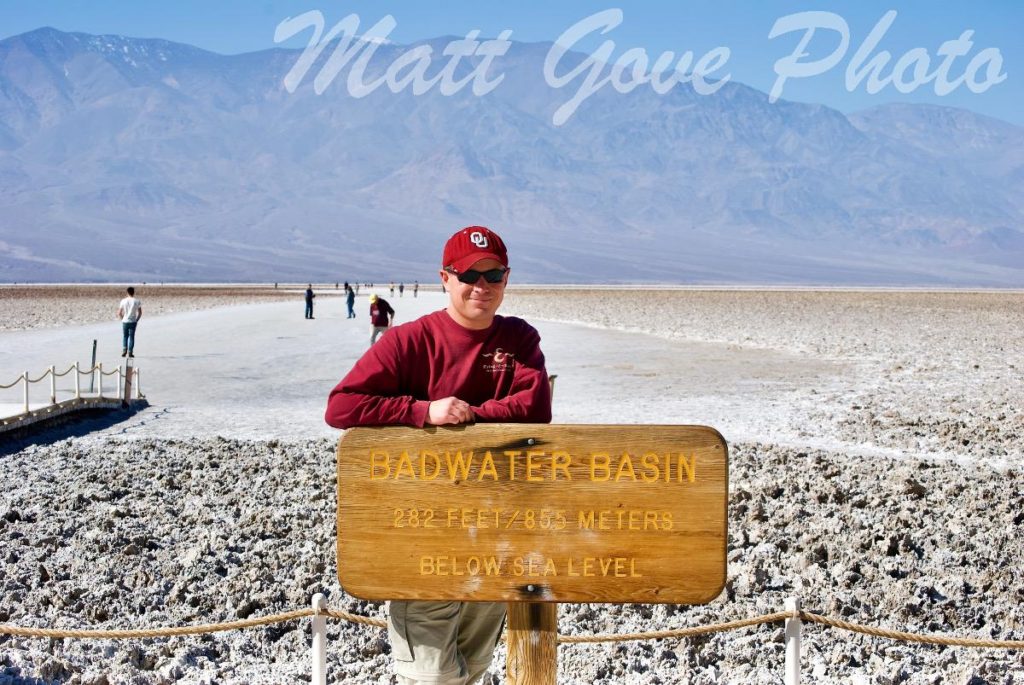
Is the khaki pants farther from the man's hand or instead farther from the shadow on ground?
the shadow on ground

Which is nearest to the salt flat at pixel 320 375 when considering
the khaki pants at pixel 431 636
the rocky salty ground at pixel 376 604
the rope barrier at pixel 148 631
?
the rocky salty ground at pixel 376 604

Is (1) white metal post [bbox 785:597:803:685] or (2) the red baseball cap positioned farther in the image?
(1) white metal post [bbox 785:597:803:685]

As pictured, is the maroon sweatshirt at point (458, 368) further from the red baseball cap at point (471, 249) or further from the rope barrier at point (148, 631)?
the rope barrier at point (148, 631)

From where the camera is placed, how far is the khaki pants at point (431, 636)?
3.45 meters

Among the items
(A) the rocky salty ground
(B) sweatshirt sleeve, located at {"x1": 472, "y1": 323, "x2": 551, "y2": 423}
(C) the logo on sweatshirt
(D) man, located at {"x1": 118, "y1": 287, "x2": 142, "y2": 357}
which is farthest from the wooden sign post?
(D) man, located at {"x1": 118, "y1": 287, "x2": 142, "y2": 357}

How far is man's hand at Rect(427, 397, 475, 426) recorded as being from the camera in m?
3.22

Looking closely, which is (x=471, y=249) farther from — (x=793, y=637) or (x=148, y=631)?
(x=148, y=631)

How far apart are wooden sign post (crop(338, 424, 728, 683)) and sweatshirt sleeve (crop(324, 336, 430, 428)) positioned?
47mm

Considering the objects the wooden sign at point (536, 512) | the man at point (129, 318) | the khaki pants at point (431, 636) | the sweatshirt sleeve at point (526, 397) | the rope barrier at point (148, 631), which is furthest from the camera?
the man at point (129, 318)

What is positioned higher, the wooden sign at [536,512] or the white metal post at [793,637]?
the wooden sign at [536,512]

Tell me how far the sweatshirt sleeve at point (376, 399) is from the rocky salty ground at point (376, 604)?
2.75 meters

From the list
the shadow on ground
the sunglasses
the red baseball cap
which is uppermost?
the red baseball cap

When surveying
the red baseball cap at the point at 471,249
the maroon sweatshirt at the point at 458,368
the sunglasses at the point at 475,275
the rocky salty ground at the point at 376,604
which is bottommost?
the rocky salty ground at the point at 376,604

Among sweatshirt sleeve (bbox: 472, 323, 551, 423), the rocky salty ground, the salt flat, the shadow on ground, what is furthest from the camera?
the salt flat
